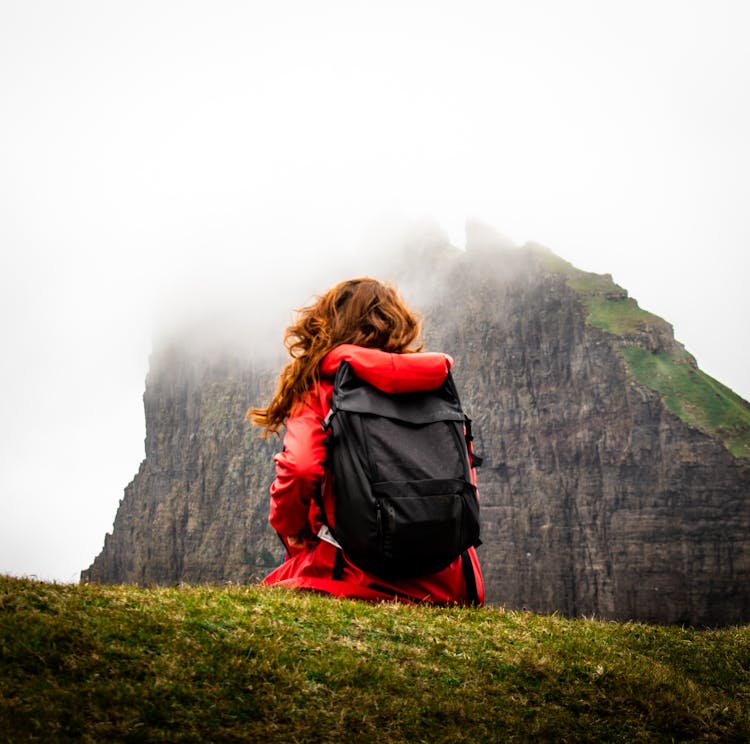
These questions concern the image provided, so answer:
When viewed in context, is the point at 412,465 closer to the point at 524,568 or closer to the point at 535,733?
the point at 535,733

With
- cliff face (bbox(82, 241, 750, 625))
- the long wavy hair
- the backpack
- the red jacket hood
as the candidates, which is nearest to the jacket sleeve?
the backpack

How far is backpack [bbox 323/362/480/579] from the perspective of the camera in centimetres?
793

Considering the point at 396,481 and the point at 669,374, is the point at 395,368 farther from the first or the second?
the point at 669,374

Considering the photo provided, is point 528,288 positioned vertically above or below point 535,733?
above

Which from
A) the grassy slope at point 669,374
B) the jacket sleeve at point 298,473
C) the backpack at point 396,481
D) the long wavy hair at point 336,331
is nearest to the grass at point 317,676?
the backpack at point 396,481

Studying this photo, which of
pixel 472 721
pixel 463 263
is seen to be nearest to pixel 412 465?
pixel 472 721

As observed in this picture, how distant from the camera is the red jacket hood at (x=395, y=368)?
819 cm

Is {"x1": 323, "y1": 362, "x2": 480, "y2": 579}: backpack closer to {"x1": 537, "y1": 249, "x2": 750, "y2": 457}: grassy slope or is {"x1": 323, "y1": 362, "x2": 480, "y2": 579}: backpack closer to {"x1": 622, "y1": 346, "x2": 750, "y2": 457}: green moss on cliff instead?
{"x1": 622, "y1": 346, "x2": 750, "y2": 457}: green moss on cliff

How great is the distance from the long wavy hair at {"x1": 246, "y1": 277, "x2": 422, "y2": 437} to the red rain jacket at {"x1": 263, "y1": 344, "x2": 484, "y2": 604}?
0.25 m

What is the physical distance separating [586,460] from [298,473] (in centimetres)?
15510

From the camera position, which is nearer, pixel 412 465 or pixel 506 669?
pixel 506 669

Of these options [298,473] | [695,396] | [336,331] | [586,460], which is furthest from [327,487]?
[586,460]

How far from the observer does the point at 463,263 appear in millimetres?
196250

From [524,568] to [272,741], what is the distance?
155 metres
